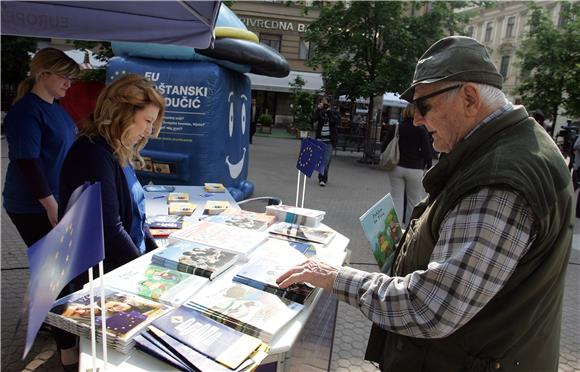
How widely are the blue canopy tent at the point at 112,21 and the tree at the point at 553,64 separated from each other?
47.5 ft

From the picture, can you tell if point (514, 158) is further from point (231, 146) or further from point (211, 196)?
point (231, 146)

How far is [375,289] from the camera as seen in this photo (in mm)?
1253

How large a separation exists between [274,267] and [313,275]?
0.36 m

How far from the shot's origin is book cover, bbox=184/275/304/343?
1.34 m

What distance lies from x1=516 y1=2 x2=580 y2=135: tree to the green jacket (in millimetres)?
15111

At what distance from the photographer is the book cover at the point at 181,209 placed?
2910mm

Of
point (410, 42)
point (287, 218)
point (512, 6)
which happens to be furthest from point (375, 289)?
point (512, 6)

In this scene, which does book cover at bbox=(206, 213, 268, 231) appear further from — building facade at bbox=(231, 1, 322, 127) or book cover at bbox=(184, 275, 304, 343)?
building facade at bbox=(231, 1, 322, 127)

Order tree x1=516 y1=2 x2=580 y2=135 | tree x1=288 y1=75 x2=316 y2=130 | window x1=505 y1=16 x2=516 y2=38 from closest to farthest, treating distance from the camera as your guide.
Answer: tree x1=516 y1=2 x2=580 y2=135 → tree x1=288 y1=75 x2=316 y2=130 → window x1=505 y1=16 x2=516 y2=38

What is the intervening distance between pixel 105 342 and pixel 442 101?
1.17m

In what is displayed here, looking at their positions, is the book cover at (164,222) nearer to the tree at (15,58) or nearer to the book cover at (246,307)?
the book cover at (246,307)

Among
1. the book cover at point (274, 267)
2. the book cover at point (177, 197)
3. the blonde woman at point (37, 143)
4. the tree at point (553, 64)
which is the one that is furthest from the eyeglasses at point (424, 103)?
the tree at point (553, 64)

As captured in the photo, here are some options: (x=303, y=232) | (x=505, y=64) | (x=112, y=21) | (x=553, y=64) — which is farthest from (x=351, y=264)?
(x=505, y=64)

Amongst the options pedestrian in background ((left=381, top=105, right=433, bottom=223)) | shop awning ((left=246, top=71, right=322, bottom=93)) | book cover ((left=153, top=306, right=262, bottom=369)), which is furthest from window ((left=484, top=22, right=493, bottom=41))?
book cover ((left=153, top=306, right=262, bottom=369))
